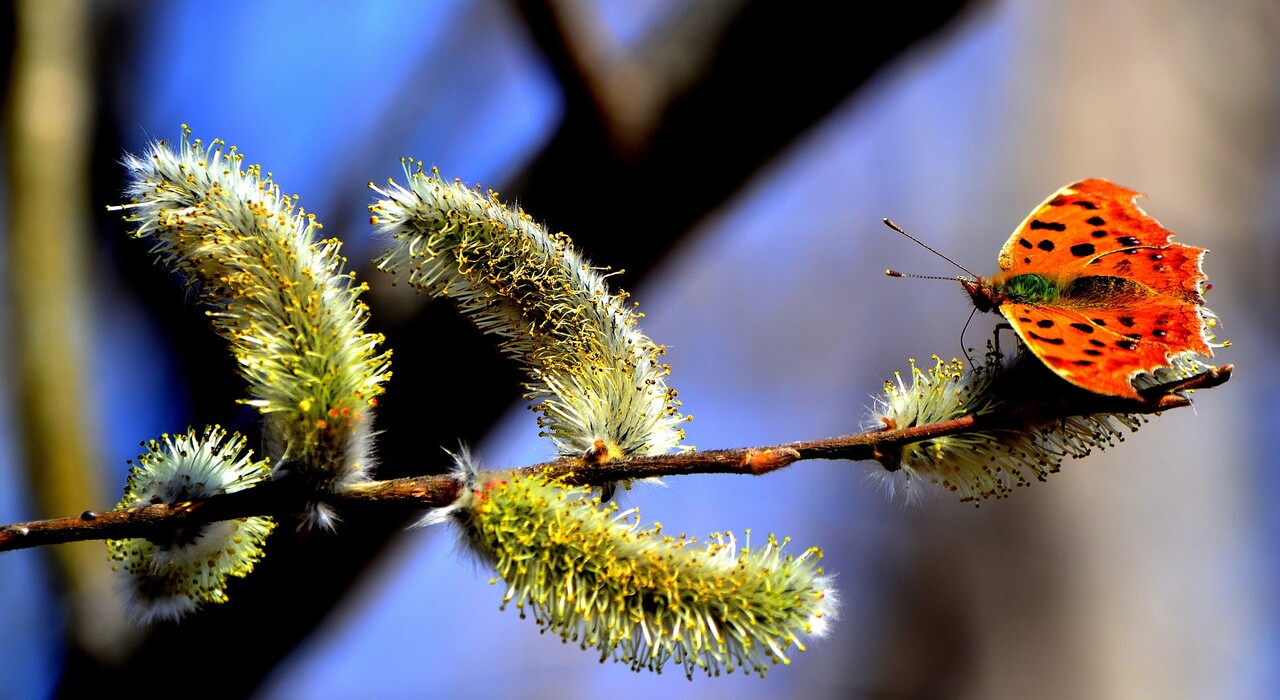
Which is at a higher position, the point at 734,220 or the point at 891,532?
the point at 734,220

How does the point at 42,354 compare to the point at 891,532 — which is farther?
the point at 891,532

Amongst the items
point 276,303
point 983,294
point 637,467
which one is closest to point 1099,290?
point 983,294

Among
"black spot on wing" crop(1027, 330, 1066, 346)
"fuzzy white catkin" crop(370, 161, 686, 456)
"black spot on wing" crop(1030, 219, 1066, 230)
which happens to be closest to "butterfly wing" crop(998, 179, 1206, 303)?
"black spot on wing" crop(1030, 219, 1066, 230)

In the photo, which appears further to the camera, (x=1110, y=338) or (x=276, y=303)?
(x=1110, y=338)

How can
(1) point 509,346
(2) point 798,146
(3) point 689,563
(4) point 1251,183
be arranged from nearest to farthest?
1. (3) point 689,563
2. (1) point 509,346
3. (2) point 798,146
4. (4) point 1251,183

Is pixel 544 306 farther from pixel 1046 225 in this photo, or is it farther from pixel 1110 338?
pixel 1046 225

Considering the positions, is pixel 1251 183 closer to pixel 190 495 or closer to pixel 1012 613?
pixel 1012 613

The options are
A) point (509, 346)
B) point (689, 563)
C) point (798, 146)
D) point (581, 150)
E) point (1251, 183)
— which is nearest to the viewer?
point (689, 563)

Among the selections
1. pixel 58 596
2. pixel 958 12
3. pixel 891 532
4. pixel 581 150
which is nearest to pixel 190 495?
pixel 581 150
